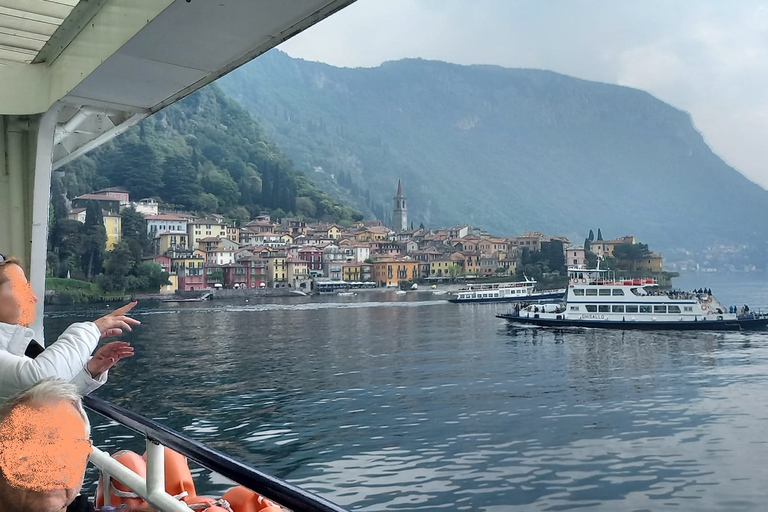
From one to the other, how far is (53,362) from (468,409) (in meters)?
16.7

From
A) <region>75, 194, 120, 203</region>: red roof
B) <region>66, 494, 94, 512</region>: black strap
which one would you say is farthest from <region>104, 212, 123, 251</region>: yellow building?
<region>66, 494, 94, 512</region>: black strap

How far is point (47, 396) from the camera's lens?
0.50 metres

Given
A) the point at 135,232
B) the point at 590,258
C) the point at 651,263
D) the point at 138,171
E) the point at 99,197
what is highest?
the point at 138,171

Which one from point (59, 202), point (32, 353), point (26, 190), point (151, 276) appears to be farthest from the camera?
point (151, 276)

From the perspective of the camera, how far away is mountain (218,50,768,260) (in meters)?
69.9

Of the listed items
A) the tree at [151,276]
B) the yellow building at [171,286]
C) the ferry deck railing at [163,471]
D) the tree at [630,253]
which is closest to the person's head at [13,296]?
the ferry deck railing at [163,471]

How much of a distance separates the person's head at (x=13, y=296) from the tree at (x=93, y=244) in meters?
39.6

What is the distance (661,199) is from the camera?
7488 cm

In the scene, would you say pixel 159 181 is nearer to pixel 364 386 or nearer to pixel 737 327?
pixel 364 386

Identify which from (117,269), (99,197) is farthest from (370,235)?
(99,197)

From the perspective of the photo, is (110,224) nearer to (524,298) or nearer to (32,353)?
(524,298)

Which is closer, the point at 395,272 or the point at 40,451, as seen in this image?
the point at 40,451

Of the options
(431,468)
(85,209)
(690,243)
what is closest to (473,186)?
(690,243)

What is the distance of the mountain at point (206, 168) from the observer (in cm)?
4250
